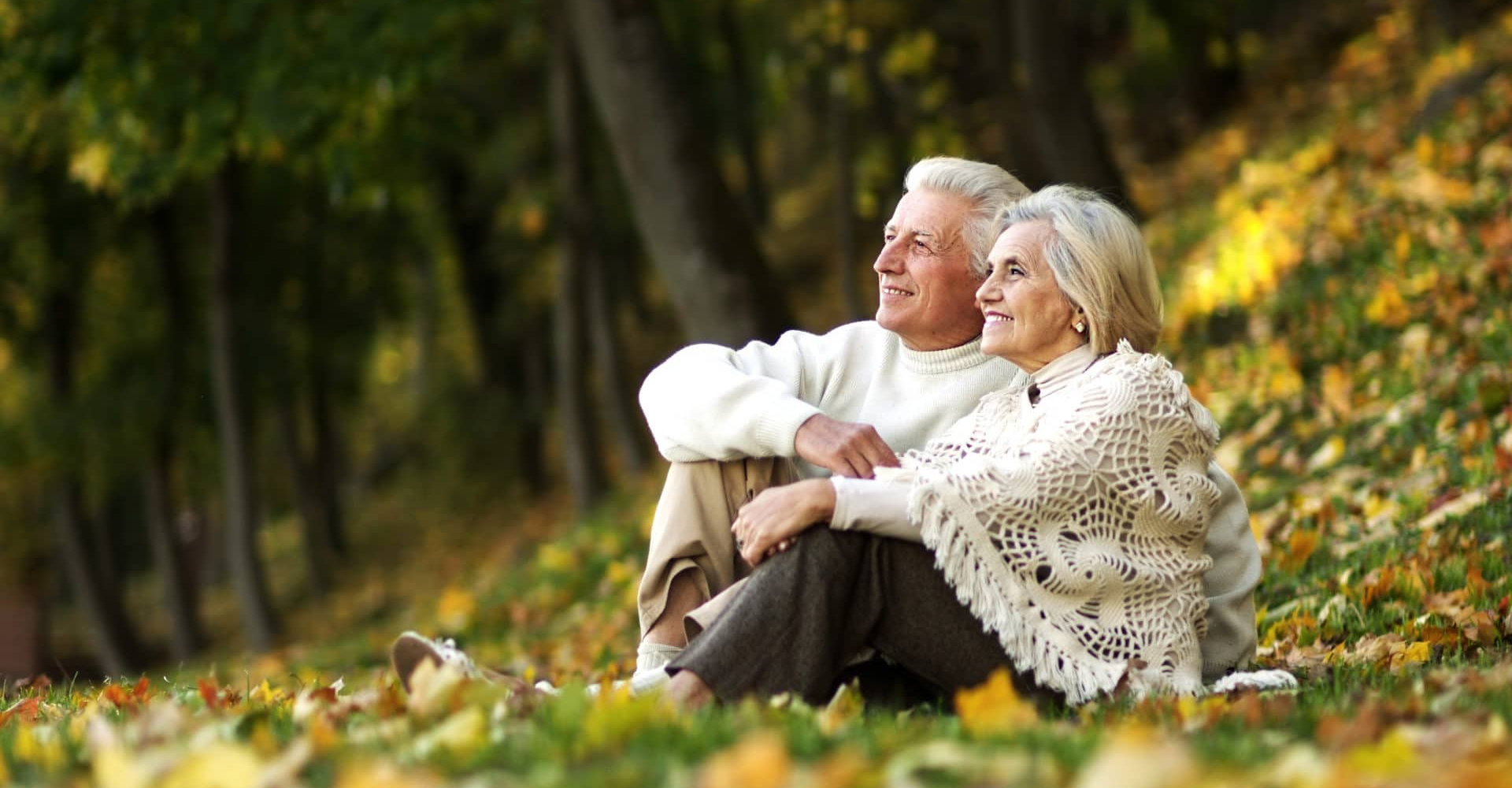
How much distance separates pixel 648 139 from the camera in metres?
9.09

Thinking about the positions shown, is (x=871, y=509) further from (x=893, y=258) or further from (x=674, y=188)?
(x=674, y=188)

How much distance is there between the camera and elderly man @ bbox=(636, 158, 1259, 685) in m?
4.41

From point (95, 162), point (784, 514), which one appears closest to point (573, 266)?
point (95, 162)

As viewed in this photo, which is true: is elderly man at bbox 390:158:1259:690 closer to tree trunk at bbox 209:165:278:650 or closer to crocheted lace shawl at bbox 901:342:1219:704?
crocheted lace shawl at bbox 901:342:1219:704

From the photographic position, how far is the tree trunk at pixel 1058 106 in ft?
40.0

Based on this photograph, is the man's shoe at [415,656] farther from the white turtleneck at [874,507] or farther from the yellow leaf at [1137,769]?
the yellow leaf at [1137,769]

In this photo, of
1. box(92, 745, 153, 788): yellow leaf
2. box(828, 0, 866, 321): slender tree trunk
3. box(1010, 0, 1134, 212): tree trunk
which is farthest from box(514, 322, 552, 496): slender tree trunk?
box(92, 745, 153, 788): yellow leaf

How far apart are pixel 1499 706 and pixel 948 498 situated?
1220 millimetres

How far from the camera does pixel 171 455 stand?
19.0 m

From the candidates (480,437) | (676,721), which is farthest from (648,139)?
(480,437)

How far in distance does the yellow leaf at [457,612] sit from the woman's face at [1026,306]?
7.53m

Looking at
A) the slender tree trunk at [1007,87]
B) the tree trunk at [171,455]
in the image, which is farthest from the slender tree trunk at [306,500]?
the slender tree trunk at [1007,87]

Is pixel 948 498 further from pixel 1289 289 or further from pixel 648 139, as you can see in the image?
pixel 1289 289

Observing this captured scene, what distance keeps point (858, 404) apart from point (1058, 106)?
774 centimetres
